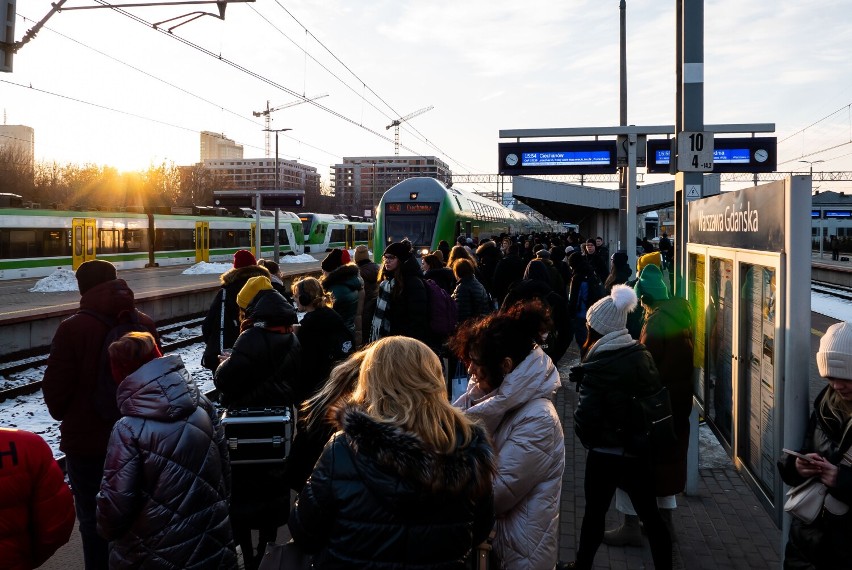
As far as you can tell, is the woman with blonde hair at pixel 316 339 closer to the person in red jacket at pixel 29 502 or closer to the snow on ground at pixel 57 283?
the person in red jacket at pixel 29 502

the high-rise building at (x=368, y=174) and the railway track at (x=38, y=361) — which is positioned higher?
the high-rise building at (x=368, y=174)

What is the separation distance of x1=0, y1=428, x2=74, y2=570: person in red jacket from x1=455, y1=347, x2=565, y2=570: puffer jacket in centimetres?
150

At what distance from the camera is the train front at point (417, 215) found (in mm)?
20438

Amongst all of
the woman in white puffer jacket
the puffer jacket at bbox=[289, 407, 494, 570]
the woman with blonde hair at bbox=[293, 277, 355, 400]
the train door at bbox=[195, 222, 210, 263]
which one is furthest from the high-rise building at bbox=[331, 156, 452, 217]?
the puffer jacket at bbox=[289, 407, 494, 570]

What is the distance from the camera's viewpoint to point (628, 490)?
13.3 ft

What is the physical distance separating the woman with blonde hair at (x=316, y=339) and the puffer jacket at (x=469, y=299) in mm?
2588

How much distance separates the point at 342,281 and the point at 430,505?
4832 millimetres

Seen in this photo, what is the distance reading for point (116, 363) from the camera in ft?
10.2

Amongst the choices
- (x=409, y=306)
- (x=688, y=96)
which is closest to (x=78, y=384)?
(x=409, y=306)

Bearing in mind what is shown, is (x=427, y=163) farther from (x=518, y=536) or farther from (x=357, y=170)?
(x=518, y=536)

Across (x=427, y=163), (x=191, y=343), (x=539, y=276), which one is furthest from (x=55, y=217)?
(x=427, y=163)

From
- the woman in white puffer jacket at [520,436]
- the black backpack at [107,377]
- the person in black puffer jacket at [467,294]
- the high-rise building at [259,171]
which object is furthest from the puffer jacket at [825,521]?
the high-rise building at [259,171]

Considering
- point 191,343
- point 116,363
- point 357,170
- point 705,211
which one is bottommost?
point 191,343

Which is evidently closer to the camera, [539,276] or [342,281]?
[342,281]
